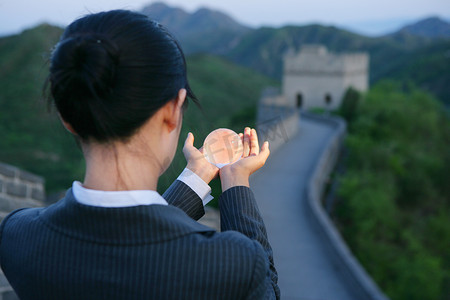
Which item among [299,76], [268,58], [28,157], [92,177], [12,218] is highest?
[92,177]

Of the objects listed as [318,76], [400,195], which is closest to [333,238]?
[400,195]

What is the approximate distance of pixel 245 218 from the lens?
1.32 metres

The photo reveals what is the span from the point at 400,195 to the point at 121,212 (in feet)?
61.1

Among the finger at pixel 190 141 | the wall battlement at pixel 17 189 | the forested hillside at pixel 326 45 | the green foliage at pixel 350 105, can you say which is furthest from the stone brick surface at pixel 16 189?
the forested hillside at pixel 326 45

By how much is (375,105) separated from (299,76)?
8980 millimetres

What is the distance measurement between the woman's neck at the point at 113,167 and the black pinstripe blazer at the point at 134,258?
7cm

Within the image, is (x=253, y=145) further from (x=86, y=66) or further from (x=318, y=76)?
(x=318, y=76)

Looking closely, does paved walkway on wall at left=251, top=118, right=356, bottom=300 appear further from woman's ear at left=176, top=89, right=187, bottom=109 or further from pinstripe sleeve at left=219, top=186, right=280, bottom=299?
woman's ear at left=176, top=89, right=187, bottom=109

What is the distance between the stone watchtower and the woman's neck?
97.0 ft

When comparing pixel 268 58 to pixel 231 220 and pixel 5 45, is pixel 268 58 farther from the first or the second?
pixel 231 220

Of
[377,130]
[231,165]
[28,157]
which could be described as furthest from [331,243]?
[377,130]

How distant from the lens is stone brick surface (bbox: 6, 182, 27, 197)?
3158 millimetres

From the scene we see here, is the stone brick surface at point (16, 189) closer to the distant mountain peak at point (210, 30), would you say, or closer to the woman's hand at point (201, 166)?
the woman's hand at point (201, 166)

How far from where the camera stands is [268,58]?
2948 inches
